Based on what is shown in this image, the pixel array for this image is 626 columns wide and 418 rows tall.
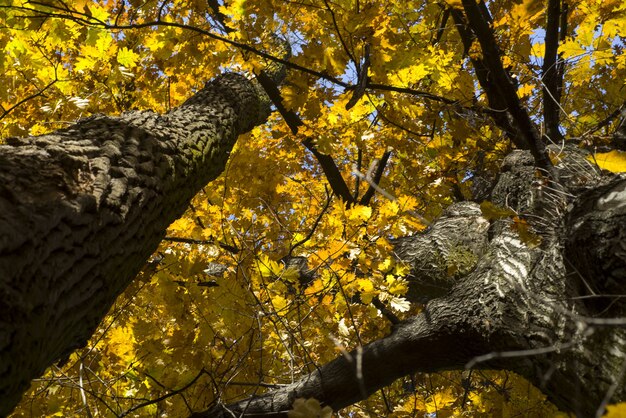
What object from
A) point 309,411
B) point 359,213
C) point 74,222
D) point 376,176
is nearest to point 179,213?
point 74,222

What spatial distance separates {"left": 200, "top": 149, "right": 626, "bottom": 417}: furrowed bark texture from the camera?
1596 mm

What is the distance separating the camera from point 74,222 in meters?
1.44

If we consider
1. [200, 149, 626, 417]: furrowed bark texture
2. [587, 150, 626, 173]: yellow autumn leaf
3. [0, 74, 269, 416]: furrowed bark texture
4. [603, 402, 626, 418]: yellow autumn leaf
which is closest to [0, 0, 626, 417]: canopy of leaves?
[587, 150, 626, 173]: yellow autumn leaf

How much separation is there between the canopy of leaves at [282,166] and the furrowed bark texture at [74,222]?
496 millimetres

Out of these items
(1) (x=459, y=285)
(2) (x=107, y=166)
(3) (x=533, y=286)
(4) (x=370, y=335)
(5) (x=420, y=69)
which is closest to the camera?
(2) (x=107, y=166)

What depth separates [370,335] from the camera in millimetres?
4441

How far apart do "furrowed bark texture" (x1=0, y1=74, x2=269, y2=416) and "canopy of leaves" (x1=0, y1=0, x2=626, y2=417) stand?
496mm

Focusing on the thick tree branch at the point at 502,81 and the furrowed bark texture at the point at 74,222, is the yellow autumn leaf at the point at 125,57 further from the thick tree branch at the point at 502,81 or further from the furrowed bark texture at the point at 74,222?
the thick tree branch at the point at 502,81

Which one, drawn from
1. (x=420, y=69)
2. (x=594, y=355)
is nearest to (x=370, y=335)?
(x=420, y=69)

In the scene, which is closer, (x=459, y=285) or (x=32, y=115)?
(x=459, y=285)

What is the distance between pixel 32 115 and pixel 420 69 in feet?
12.5

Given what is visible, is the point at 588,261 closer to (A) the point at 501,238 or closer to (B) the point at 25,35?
(A) the point at 501,238

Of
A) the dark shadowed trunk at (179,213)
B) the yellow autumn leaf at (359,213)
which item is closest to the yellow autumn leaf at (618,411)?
the dark shadowed trunk at (179,213)

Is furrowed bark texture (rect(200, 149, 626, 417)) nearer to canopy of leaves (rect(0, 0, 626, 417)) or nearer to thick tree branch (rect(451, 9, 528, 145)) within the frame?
canopy of leaves (rect(0, 0, 626, 417))
